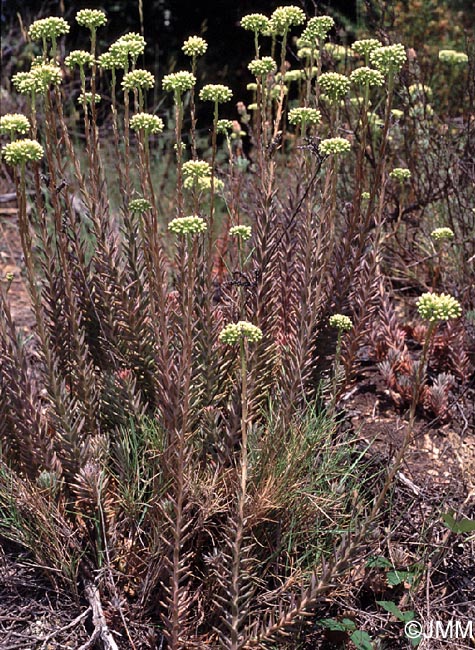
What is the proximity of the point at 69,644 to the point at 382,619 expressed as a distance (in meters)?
0.95

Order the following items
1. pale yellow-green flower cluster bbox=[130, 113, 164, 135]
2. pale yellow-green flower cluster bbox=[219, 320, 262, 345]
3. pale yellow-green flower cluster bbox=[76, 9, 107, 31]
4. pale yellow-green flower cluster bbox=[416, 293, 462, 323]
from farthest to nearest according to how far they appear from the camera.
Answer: pale yellow-green flower cluster bbox=[76, 9, 107, 31] < pale yellow-green flower cluster bbox=[130, 113, 164, 135] < pale yellow-green flower cluster bbox=[219, 320, 262, 345] < pale yellow-green flower cluster bbox=[416, 293, 462, 323]

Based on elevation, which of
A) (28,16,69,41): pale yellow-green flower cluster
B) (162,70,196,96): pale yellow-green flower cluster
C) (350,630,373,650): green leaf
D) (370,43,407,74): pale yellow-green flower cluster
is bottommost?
(350,630,373,650): green leaf

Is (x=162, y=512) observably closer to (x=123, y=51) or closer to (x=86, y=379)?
(x=86, y=379)

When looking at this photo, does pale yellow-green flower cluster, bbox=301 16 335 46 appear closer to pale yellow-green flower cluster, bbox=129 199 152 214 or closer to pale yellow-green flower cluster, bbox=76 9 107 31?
pale yellow-green flower cluster, bbox=76 9 107 31

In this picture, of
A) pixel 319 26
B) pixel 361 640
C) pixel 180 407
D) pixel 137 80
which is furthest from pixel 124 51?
pixel 361 640

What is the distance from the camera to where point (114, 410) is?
7.88 feet

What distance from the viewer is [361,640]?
6.75 feet

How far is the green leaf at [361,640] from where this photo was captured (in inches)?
80.4

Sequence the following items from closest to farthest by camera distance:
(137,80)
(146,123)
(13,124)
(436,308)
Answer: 1. (436,308)
2. (13,124)
3. (146,123)
4. (137,80)

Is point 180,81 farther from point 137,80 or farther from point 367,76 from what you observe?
point 367,76

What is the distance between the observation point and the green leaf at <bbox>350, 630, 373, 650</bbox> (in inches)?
80.4

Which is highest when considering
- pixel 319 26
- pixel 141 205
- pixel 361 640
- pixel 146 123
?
pixel 319 26

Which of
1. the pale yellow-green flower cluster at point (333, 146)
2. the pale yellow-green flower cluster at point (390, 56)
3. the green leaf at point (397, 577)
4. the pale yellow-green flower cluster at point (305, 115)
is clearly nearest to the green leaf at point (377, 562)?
the green leaf at point (397, 577)

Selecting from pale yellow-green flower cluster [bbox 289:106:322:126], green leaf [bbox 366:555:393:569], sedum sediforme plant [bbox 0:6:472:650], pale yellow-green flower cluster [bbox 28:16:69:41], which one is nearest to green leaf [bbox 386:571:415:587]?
green leaf [bbox 366:555:393:569]
